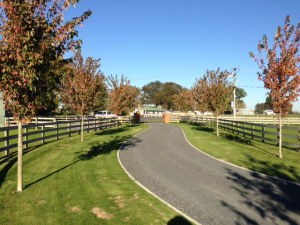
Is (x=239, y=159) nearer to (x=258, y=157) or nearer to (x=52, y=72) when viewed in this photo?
(x=258, y=157)

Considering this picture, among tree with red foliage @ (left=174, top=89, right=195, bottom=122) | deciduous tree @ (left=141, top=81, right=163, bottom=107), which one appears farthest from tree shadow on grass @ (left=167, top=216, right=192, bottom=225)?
deciduous tree @ (left=141, top=81, right=163, bottom=107)

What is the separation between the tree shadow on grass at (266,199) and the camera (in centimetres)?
584

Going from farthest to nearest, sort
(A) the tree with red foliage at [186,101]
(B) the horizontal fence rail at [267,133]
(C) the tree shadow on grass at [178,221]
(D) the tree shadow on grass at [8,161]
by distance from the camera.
Answer: 1. (A) the tree with red foliage at [186,101]
2. (B) the horizontal fence rail at [267,133]
3. (D) the tree shadow on grass at [8,161]
4. (C) the tree shadow on grass at [178,221]

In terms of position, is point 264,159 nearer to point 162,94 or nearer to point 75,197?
point 75,197

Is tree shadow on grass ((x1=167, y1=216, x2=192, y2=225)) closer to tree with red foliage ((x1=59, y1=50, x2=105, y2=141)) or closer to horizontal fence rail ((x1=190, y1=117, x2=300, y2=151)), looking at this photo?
horizontal fence rail ((x1=190, y1=117, x2=300, y2=151))

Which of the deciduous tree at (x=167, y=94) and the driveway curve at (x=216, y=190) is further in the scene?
the deciduous tree at (x=167, y=94)

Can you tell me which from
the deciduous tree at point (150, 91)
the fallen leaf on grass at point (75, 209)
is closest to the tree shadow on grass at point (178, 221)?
the fallen leaf on grass at point (75, 209)

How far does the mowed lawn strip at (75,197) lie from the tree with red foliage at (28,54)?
2.93ft

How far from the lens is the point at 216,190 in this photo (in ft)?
25.6

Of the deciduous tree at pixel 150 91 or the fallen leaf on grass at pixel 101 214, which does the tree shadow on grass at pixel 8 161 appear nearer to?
the fallen leaf on grass at pixel 101 214

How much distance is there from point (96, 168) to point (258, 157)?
8.81 metres

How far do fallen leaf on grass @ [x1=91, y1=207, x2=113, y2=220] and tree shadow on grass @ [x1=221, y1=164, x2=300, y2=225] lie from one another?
10.3 ft

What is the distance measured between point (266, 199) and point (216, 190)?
151 centimetres

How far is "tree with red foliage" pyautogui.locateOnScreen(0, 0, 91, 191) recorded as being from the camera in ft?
21.3
